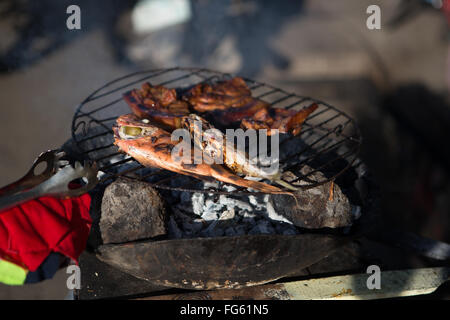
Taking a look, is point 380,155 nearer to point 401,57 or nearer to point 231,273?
point 401,57

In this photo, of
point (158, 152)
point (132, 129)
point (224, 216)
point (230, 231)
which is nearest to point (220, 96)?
point (132, 129)

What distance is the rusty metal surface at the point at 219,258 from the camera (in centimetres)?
244

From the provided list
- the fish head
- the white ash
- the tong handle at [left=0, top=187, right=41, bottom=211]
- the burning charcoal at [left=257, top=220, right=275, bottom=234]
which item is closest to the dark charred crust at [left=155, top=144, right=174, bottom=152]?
the fish head

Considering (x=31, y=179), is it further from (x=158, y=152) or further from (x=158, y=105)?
(x=158, y=105)

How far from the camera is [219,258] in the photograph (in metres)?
2.49

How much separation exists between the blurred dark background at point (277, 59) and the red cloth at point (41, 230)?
10.4 feet

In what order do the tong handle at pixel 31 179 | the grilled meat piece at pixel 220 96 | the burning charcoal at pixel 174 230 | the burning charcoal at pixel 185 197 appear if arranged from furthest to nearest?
the grilled meat piece at pixel 220 96, the burning charcoal at pixel 185 197, the burning charcoal at pixel 174 230, the tong handle at pixel 31 179

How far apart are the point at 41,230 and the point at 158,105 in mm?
1481

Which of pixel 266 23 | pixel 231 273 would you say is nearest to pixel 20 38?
pixel 266 23

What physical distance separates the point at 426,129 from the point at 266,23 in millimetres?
3967

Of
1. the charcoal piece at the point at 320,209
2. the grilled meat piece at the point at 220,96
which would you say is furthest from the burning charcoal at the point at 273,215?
the grilled meat piece at the point at 220,96

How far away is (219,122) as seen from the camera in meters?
3.38

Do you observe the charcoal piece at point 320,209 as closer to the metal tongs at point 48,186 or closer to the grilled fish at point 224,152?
the grilled fish at point 224,152

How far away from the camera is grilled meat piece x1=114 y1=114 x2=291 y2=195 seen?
2.56 meters
